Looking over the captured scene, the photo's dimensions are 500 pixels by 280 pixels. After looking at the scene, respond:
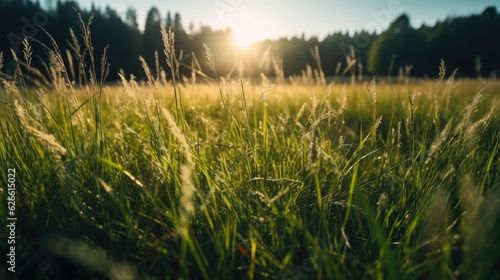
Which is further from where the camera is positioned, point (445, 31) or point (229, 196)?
point (445, 31)

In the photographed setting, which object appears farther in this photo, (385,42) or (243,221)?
(385,42)

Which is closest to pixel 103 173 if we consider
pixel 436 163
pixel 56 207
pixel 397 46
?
pixel 56 207

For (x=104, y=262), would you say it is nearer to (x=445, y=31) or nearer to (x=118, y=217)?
(x=118, y=217)

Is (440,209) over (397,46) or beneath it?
beneath

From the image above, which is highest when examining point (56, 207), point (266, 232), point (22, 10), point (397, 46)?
point (22, 10)

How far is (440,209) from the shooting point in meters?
1.03

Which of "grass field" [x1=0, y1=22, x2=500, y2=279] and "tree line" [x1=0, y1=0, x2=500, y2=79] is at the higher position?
"tree line" [x1=0, y1=0, x2=500, y2=79]

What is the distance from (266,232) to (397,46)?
38.1 m

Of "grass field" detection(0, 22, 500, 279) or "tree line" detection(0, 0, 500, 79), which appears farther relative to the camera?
"tree line" detection(0, 0, 500, 79)

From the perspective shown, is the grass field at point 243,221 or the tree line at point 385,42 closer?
the grass field at point 243,221

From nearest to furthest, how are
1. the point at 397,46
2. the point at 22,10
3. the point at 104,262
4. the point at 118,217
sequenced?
the point at 104,262, the point at 118,217, the point at 22,10, the point at 397,46

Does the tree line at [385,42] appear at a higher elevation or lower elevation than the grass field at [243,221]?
higher

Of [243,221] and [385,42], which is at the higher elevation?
[385,42]

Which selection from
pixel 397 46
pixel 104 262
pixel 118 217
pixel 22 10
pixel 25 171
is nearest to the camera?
pixel 104 262
